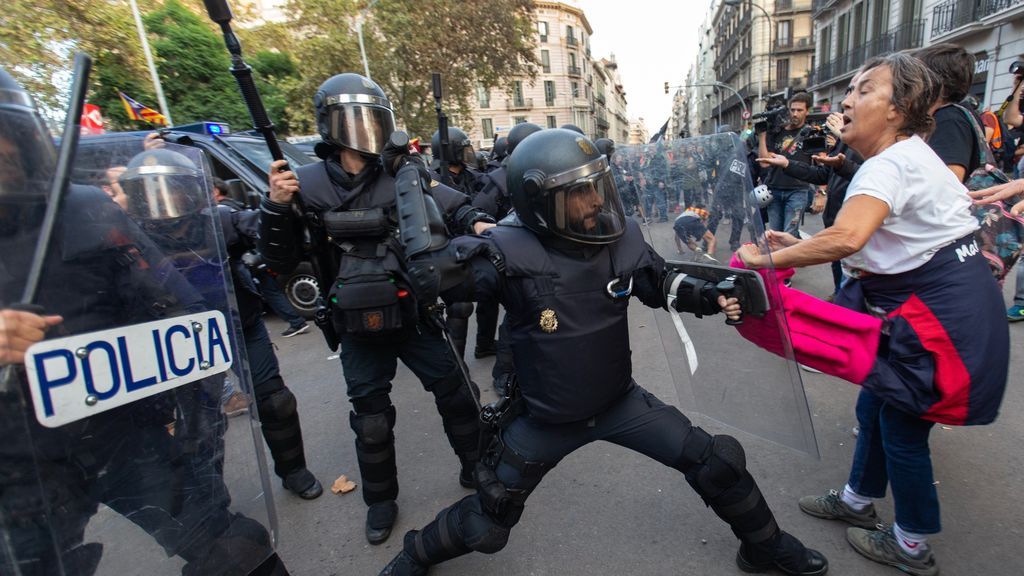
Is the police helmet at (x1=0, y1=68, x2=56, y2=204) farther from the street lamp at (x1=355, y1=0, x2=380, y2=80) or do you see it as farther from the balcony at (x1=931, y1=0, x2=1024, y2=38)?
the balcony at (x1=931, y1=0, x2=1024, y2=38)

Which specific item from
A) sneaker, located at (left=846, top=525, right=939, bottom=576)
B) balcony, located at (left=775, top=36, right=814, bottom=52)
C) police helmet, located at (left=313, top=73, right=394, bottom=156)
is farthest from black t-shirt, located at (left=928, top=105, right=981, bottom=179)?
balcony, located at (left=775, top=36, right=814, bottom=52)

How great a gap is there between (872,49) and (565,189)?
26.3 metres

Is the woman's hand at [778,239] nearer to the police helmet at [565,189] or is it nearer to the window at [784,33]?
the police helmet at [565,189]

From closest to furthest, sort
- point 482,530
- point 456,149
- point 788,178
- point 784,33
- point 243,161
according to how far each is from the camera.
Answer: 1. point 482,530
2. point 456,149
3. point 788,178
4. point 243,161
5. point 784,33

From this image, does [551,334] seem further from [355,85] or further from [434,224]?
[355,85]

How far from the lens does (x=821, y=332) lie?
1.69 m

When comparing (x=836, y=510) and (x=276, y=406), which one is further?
(x=276, y=406)

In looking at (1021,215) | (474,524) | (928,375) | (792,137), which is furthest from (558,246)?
(792,137)

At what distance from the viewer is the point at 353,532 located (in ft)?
8.08

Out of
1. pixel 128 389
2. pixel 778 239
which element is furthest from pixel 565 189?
pixel 128 389

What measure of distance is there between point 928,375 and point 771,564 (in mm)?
860

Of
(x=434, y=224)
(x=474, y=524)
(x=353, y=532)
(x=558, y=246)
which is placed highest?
(x=434, y=224)

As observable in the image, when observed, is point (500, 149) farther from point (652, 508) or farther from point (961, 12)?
point (961, 12)

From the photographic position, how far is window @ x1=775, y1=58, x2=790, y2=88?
1654 inches
